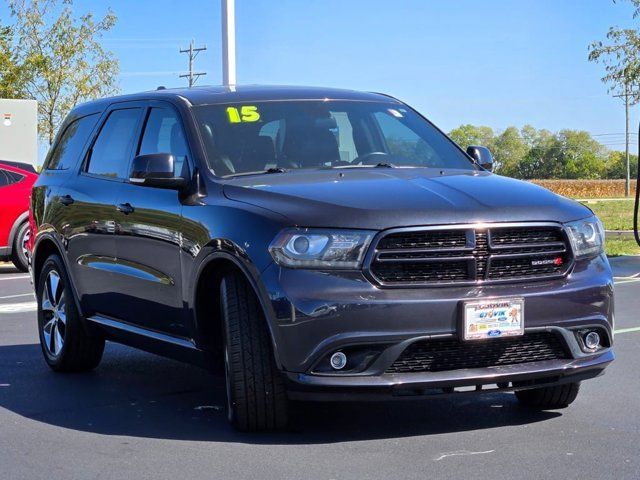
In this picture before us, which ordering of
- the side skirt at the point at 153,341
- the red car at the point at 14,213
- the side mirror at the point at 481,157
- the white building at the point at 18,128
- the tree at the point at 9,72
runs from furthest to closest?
1. the tree at the point at 9,72
2. the white building at the point at 18,128
3. the red car at the point at 14,213
4. the side mirror at the point at 481,157
5. the side skirt at the point at 153,341

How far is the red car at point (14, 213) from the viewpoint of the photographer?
675 inches

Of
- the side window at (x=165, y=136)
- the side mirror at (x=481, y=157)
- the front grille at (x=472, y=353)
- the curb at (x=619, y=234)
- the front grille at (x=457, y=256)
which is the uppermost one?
the side window at (x=165, y=136)

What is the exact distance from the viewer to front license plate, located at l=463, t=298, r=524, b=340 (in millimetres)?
5359

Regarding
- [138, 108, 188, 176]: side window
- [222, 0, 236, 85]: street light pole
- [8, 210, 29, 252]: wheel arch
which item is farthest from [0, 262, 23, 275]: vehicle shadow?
[138, 108, 188, 176]: side window

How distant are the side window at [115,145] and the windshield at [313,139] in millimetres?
740

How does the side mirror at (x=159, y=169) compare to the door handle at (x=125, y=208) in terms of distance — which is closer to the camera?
the side mirror at (x=159, y=169)

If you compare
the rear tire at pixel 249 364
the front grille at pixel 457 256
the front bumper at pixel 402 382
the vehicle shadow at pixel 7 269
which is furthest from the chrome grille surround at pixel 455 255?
the vehicle shadow at pixel 7 269

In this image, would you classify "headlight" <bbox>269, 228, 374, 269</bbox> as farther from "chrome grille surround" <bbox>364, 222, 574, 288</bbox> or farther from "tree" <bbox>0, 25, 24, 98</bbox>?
"tree" <bbox>0, 25, 24, 98</bbox>

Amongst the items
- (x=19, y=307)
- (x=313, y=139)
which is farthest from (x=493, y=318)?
(x=19, y=307)

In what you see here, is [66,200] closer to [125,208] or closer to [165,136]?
[125,208]

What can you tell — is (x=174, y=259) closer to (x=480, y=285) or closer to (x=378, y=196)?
(x=378, y=196)

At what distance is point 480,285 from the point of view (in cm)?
546

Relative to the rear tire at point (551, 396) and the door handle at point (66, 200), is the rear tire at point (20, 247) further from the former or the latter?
the rear tire at point (551, 396)

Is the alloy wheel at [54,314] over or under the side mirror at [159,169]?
under
